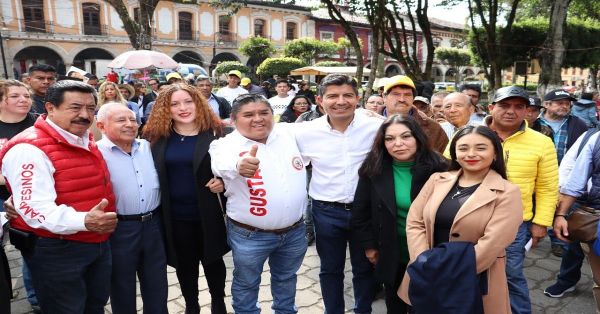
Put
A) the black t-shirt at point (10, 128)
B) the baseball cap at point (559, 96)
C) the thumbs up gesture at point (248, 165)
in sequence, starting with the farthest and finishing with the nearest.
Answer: the baseball cap at point (559, 96)
the black t-shirt at point (10, 128)
the thumbs up gesture at point (248, 165)

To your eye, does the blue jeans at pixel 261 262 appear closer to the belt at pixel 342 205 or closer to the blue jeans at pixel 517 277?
the belt at pixel 342 205

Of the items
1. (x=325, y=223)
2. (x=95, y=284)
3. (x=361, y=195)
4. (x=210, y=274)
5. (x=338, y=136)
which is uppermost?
(x=338, y=136)

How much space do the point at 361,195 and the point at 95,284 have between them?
5.90 feet

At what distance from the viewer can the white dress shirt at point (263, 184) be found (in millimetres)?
2579

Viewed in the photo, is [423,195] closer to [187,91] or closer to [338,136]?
[338,136]

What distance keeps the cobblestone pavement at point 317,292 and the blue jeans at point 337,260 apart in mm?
505

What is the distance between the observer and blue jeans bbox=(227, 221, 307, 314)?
8.75 ft

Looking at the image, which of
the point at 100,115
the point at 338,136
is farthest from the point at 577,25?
the point at 100,115

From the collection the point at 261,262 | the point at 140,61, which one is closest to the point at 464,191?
the point at 261,262

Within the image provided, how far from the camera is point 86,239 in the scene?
7.77ft

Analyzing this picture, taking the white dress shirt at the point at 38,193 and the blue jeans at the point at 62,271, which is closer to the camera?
the white dress shirt at the point at 38,193

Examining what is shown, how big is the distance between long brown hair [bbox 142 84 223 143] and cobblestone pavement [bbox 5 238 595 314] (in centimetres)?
159

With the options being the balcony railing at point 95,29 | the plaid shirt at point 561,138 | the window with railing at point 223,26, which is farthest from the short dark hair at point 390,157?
the window with railing at point 223,26

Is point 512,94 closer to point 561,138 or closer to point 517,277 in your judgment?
point 517,277
